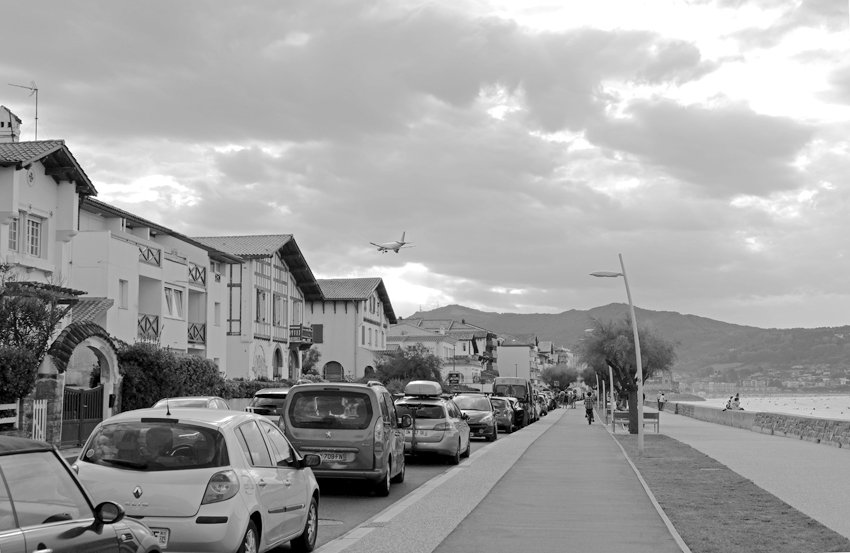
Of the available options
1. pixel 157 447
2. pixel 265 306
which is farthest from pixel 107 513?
pixel 265 306

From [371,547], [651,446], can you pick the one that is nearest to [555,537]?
[371,547]

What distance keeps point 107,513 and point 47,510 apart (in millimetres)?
464

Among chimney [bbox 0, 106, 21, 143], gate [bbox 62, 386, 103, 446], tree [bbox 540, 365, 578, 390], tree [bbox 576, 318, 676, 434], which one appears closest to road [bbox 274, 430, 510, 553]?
gate [bbox 62, 386, 103, 446]

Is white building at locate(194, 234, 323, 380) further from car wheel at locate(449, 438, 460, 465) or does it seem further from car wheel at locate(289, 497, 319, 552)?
car wheel at locate(289, 497, 319, 552)

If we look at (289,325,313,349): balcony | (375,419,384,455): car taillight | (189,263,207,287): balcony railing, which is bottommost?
(375,419,384,455): car taillight

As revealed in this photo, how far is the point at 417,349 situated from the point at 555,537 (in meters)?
64.3

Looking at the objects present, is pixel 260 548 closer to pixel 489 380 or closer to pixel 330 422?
pixel 330 422

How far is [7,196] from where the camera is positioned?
29.7m

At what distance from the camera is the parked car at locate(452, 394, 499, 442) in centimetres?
3691

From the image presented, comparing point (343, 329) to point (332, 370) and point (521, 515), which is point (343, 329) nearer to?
point (332, 370)

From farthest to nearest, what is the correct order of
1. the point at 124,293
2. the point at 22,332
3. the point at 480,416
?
the point at 124,293 → the point at 480,416 → the point at 22,332

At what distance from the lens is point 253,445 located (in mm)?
9875

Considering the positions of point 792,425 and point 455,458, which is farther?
point 792,425

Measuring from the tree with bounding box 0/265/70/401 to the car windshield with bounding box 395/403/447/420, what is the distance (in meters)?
8.14
